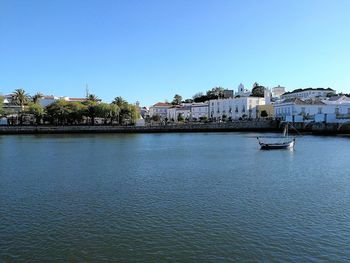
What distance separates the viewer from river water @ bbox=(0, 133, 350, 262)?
1285cm

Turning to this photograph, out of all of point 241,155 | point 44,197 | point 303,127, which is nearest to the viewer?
point 44,197

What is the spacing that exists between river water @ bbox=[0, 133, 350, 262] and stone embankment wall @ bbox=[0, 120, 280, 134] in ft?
228

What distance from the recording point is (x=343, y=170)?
3030 cm

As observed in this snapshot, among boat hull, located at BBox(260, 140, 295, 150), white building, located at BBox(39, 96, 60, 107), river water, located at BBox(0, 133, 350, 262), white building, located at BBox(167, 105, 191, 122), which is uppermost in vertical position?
white building, located at BBox(39, 96, 60, 107)

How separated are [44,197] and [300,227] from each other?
1381cm

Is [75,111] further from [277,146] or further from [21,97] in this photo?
[277,146]

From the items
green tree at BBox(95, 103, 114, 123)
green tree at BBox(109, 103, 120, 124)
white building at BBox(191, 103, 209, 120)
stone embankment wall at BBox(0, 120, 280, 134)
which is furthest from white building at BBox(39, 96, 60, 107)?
white building at BBox(191, 103, 209, 120)

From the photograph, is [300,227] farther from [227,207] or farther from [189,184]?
[189,184]

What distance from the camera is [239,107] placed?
132250 mm

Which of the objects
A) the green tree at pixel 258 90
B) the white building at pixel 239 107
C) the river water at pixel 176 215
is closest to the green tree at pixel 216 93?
the green tree at pixel 258 90

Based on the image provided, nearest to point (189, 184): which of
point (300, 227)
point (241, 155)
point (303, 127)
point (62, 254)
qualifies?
point (300, 227)

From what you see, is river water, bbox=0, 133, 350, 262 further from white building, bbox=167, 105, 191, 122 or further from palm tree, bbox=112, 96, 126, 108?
white building, bbox=167, 105, 191, 122

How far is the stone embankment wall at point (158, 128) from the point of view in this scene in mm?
97569

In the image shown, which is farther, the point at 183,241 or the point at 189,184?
the point at 189,184
